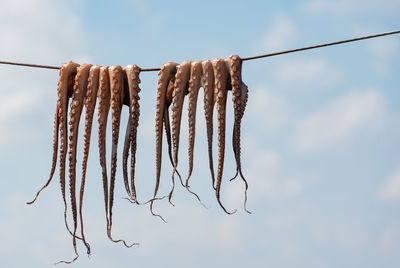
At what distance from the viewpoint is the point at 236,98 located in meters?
8.15

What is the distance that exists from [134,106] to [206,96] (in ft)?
2.11

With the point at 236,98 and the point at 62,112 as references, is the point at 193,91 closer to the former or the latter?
the point at 236,98

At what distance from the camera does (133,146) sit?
831 cm

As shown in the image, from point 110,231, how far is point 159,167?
0.72 metres

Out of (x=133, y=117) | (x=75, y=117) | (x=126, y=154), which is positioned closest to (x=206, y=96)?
(x=133, y=117)

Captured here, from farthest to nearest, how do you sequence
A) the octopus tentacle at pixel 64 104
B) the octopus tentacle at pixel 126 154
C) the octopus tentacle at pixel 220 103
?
the octopus tentacle at pixel 64 104 → the octopus tentacle at pixel 126 154 → the octopus tentacle at pixel 220 103

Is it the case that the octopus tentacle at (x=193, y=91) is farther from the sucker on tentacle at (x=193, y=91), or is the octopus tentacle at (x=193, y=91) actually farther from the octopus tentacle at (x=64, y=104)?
the octopus tentacle at (x=64, y=104)

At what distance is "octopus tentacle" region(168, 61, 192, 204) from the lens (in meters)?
8.17

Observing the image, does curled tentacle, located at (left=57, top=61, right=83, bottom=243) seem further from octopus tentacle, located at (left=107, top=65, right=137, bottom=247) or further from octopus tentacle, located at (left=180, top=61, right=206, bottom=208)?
octopus tentacle, located at (left=180, top=61, right=206, bottom=208)

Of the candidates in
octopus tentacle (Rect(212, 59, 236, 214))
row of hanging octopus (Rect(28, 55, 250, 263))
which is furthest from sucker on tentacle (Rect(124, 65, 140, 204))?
octopus tentacle (Rect(212, 59, 236, 214))

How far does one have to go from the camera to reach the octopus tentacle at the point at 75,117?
840 cm

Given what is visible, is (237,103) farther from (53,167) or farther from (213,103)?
(53,167)

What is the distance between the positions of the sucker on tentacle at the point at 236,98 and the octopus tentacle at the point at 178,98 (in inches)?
15.2

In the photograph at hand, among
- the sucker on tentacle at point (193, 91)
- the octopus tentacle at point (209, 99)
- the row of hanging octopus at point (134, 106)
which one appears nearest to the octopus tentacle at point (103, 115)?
the row of hanging octopus at point (134, 106)
